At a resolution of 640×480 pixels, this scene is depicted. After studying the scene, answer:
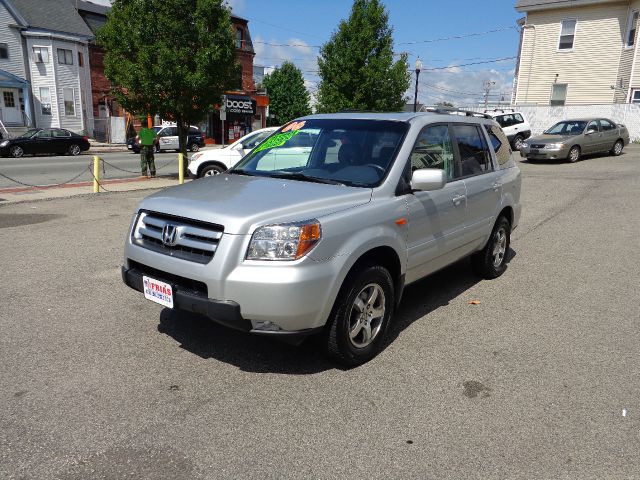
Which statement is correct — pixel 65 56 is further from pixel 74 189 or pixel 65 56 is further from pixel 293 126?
pixel 293 126

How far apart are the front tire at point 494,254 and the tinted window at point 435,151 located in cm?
129

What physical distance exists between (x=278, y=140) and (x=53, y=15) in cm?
3957

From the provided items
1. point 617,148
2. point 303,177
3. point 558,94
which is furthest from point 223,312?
point 558,94

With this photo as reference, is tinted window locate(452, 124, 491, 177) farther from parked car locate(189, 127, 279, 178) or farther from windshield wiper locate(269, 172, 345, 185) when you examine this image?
parked car locate(189, 127, 279, 178)

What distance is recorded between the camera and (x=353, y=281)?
3510mm

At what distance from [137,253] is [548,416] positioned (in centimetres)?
298

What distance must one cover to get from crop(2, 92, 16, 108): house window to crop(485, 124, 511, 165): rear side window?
120 feet

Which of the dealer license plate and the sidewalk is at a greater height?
the dealer license plate

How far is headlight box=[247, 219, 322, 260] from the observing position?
3170mm

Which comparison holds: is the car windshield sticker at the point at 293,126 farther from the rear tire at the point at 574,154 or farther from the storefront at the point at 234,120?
the storefront at the point at 234,120

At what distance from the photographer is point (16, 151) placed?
76.9 ft

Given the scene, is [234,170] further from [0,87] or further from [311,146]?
[0,87]

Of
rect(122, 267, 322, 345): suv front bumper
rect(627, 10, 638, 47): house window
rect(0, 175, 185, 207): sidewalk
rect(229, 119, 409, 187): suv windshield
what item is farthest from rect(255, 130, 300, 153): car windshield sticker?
rect(627, 10, 638, 47): house window

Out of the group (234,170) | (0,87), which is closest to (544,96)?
(234,170)
